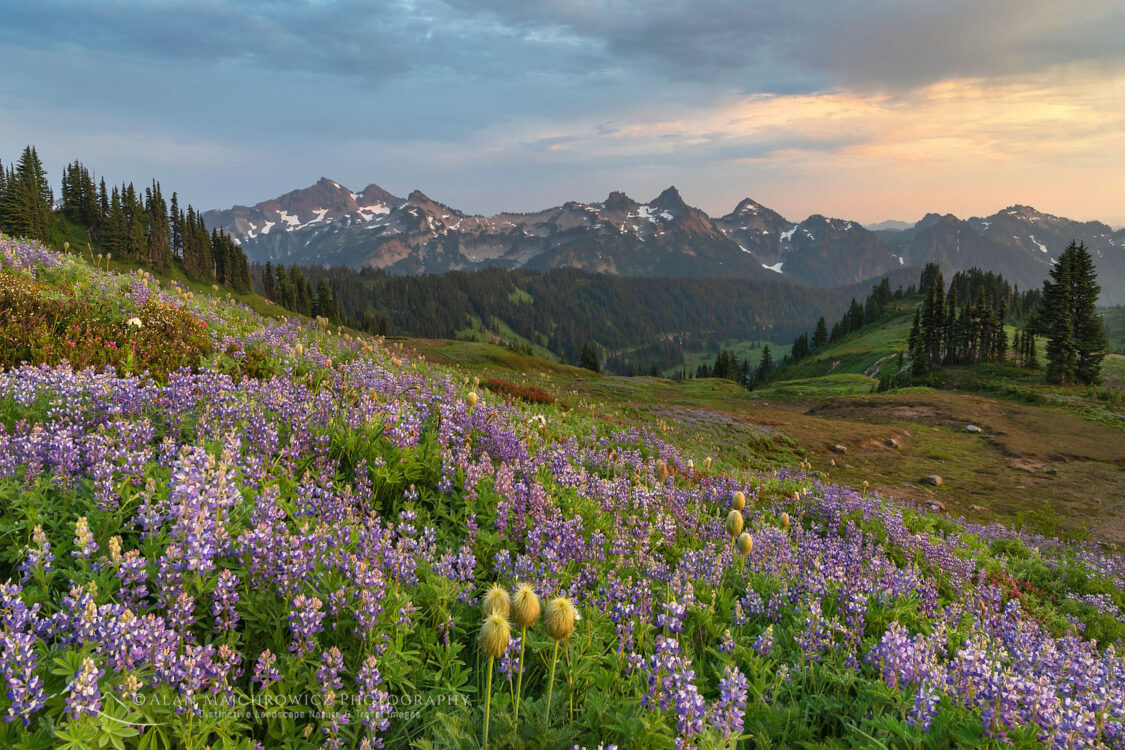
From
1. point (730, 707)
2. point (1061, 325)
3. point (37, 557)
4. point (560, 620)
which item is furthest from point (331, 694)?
point (1061, 325)

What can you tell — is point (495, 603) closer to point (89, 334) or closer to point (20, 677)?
point (20, 677)

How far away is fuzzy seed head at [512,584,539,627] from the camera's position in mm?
2824

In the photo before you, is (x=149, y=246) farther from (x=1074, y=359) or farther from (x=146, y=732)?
(x=1074, y=359)

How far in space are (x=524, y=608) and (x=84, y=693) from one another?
6.29 feet

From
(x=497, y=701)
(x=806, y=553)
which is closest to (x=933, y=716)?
(x=497, y=701)

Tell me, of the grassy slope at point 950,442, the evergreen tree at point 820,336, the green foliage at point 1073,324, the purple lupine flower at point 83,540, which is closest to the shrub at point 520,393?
the grassy slope at point 950,442

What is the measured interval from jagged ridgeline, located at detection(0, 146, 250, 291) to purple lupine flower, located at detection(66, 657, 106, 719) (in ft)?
481

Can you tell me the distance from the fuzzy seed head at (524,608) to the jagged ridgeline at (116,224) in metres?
147

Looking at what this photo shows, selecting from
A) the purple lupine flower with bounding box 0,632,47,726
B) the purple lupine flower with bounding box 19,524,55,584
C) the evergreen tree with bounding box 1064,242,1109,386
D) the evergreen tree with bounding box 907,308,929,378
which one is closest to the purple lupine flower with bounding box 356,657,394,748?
the purple lupine flower with bounding box 0,632,47,726

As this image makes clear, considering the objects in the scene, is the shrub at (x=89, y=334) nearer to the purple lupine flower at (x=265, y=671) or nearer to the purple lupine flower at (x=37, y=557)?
the purple lupine flower at (x=37, y=557)

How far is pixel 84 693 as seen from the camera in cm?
221

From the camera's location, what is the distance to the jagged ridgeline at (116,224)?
361ft

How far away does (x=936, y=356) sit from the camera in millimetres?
88625

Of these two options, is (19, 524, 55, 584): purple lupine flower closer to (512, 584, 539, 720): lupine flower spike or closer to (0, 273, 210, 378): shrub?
(512, 584, 539, 720): lupine flower spike
